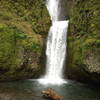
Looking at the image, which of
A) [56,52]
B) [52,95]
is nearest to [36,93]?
[52,95]

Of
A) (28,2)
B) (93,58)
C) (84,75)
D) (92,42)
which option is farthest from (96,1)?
(28,2)

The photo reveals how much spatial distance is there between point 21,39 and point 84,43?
5.42 meters

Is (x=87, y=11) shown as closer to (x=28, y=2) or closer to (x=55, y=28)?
(x=55, y=28)

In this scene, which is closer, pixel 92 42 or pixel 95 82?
pixel 92 42

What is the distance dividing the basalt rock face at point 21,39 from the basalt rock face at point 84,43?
2.91 m

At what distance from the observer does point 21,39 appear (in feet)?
51.9

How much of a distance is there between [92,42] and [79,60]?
2.05m

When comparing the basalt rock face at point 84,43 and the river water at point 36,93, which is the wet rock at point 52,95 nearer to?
the river water at point 36,93

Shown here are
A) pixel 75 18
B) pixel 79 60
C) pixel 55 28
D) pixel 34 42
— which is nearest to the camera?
pixel 79 60

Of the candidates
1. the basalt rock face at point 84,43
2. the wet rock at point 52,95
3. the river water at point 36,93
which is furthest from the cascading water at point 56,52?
the wet rock at point 52,95

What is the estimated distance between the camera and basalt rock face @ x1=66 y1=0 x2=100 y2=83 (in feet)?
45.2

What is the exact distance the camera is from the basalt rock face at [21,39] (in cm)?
1469

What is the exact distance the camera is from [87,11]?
15.9 meters

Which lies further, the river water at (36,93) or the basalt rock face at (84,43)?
the basalt rock face at (84,43)
